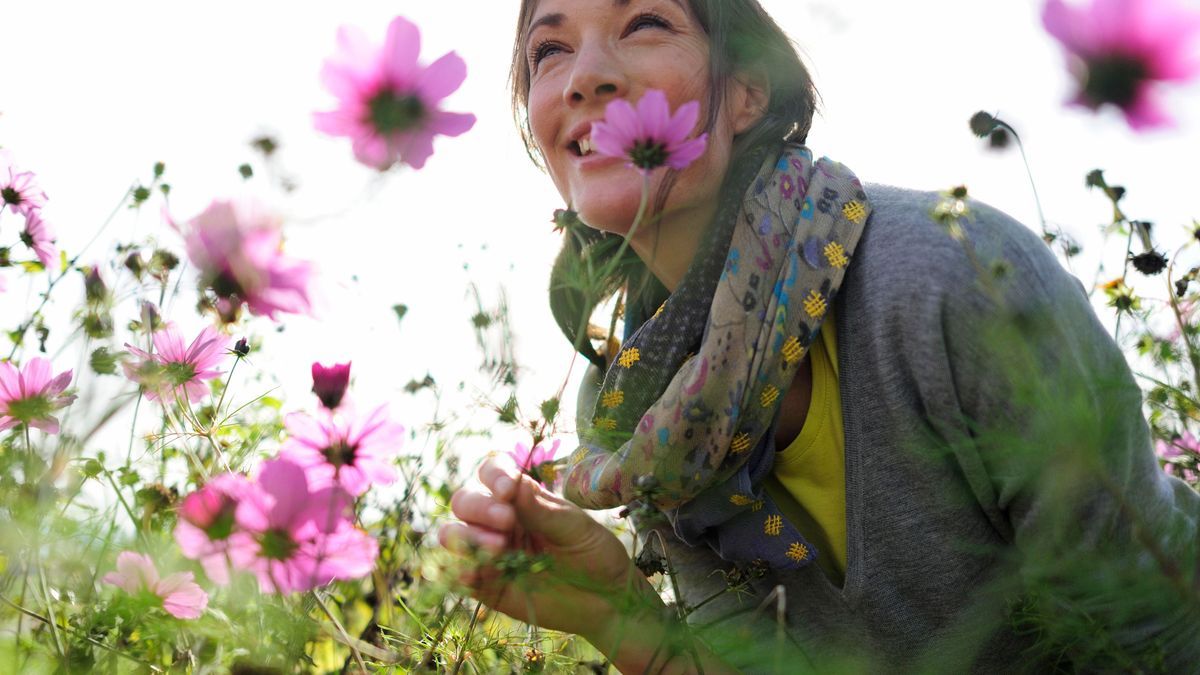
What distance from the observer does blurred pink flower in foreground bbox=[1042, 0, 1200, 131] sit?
53 centimetres

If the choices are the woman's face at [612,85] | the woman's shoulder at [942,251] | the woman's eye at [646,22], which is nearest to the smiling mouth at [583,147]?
the woman's face at [612,85]

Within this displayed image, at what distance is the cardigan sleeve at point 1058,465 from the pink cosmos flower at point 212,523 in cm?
47

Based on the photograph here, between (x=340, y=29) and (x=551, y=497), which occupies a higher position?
(x=340, y=29)

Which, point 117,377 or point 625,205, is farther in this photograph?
point 625,205

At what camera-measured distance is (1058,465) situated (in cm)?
67

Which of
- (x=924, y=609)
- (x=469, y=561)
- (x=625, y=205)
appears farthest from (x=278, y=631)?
(x=924, y=609)

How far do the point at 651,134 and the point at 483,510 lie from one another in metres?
0.30

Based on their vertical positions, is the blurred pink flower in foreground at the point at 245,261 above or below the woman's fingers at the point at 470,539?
above

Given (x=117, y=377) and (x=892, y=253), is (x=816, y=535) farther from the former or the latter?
(x=117, y=377)

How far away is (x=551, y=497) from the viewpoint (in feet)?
2.72

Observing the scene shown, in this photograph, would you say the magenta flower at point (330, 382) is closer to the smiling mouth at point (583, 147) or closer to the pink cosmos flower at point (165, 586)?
the pink cosmos flower at point (165, 586)

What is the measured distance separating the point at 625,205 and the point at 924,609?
1.58 ft

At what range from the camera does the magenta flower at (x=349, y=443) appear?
27.4 inches

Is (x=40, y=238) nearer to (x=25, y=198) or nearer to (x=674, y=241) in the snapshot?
(x=25, y=198)
